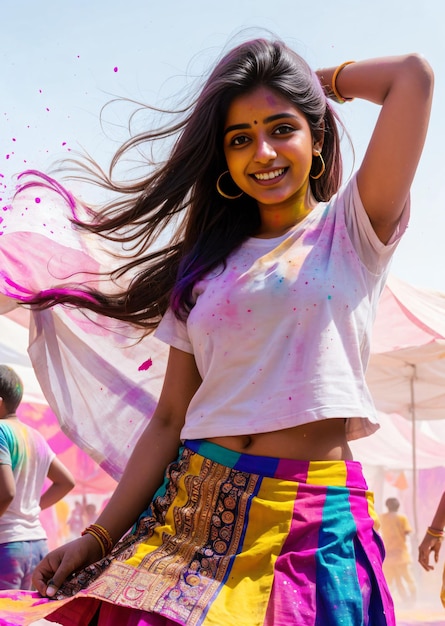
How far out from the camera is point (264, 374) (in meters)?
2.07

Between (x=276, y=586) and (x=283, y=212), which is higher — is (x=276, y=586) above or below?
below

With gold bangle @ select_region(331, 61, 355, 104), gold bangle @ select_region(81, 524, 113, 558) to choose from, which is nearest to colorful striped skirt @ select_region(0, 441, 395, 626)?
gold bangle @ select_region(81, 524, 113, 558)

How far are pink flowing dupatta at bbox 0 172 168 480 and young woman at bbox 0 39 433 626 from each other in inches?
29.4

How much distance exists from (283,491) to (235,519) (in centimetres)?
13

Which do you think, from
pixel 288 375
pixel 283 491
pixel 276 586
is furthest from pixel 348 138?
pixel 276 586

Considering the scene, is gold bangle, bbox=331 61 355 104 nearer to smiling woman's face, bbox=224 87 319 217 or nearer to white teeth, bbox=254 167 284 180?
smiling woman's face, bbox=224 87 319 217

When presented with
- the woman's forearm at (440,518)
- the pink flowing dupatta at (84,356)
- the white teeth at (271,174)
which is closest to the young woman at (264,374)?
the white teeth at (271,174)

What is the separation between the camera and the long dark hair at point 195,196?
2350mm

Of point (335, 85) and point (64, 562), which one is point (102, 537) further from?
point (335, 85)

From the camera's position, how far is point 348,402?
2.00 m

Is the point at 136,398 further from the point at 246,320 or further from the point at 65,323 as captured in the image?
the point at 246,320

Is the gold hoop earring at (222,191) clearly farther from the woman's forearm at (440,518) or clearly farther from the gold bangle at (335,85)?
the woman's forearm at (440,518)

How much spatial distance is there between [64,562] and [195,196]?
112 cm

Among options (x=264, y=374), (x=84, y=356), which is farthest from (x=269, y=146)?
(x=84, y=356)
